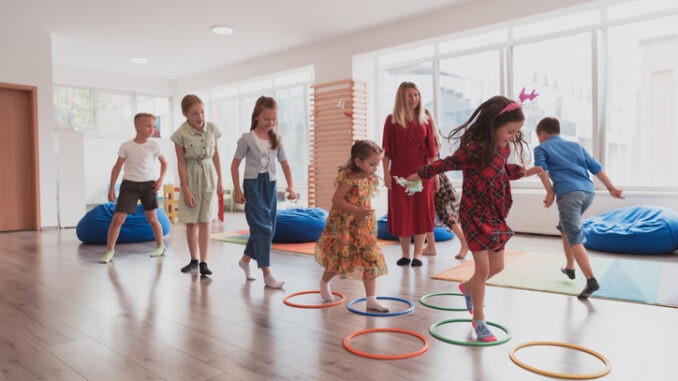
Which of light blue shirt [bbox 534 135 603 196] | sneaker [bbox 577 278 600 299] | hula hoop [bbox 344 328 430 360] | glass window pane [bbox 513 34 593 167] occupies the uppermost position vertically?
glass window pane [bbox 513 34 593 167]

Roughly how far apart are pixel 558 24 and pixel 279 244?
4184 millimetres

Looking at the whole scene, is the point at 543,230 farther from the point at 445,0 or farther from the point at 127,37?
the point at 127,37

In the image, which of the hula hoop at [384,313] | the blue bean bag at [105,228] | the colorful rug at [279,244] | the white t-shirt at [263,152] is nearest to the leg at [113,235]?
the blue bean bag at [105,228]

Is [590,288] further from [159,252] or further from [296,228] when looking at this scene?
[159,252]

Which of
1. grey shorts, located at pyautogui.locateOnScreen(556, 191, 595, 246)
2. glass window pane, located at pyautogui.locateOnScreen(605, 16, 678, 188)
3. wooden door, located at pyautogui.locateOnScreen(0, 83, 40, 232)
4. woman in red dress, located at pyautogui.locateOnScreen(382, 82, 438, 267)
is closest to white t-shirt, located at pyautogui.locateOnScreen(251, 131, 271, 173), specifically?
woman in red dress, located at pyautogui.locateOnScreen(382, 82, 438, 267)

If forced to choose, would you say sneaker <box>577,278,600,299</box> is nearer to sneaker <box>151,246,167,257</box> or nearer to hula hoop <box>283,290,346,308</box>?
hula hoop <box>283,290,346,308</box>

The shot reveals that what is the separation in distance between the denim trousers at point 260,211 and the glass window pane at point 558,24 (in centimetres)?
444

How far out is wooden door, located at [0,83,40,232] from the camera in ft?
21.8

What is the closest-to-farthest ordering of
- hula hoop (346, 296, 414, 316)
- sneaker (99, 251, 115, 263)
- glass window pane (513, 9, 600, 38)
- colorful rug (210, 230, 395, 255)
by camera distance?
hula hoop (346, 296, 414, 316), sneaker (99, 251, 115, 263), colorful rug (210, 230, 395, 255), glass window pane (513, 9, 600, 38)

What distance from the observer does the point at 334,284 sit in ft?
10.3

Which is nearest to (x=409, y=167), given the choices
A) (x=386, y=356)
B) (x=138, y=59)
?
→ (x=386, y=356)

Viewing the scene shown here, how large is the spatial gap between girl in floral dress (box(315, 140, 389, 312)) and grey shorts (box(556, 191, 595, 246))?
3.72 feet

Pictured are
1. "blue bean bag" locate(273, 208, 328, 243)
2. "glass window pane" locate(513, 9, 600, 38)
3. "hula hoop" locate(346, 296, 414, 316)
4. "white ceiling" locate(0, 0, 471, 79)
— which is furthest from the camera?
"white ceiling" locate(0, 0, 471, 79)

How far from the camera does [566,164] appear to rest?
286cm
